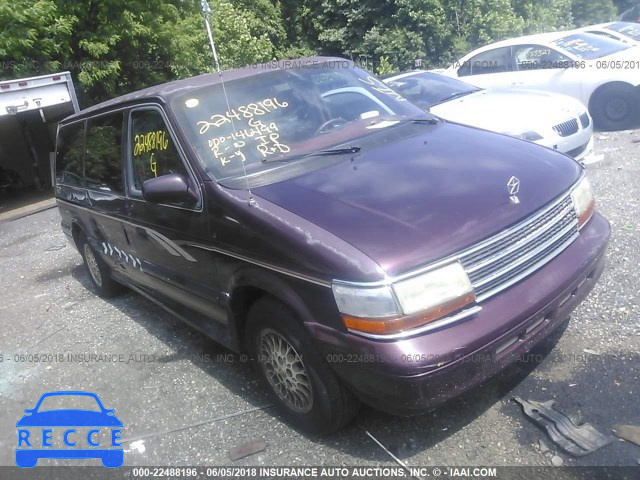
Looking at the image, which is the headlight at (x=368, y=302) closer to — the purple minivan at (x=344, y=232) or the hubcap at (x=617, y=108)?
the purple minivan at (x=344, y=232)

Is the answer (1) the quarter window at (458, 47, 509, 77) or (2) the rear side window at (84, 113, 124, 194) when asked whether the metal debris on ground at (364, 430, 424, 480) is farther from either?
(1) the quarter window at (458, 47, 509, 77)

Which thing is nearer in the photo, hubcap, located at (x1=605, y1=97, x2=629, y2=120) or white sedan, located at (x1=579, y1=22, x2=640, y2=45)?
hubcap, located at (x1=605, y1=97, x2=629, y2=120)

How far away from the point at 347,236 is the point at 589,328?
209cm

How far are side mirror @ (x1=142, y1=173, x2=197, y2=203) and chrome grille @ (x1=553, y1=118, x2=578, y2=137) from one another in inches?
182

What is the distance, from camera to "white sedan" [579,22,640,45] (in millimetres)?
10898

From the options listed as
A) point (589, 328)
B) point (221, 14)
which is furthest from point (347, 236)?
point (221, 14)

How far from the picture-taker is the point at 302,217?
2.86m

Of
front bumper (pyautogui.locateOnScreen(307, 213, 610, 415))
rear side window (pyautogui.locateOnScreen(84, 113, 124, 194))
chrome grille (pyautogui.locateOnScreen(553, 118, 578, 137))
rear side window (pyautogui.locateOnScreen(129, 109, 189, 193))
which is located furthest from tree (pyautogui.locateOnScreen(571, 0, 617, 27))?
front bumper (pyautogui.locateOnScreen(307, 213, 610, 415))

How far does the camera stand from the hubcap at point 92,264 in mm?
5726

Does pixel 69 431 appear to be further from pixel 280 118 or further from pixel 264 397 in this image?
pixel 280 118

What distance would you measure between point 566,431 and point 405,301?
1.16m

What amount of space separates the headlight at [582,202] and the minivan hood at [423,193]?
2.8 inches

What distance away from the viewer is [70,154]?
5594mm

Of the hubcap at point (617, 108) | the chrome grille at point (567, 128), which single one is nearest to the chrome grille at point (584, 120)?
the chrome grille at point (567, 128)
